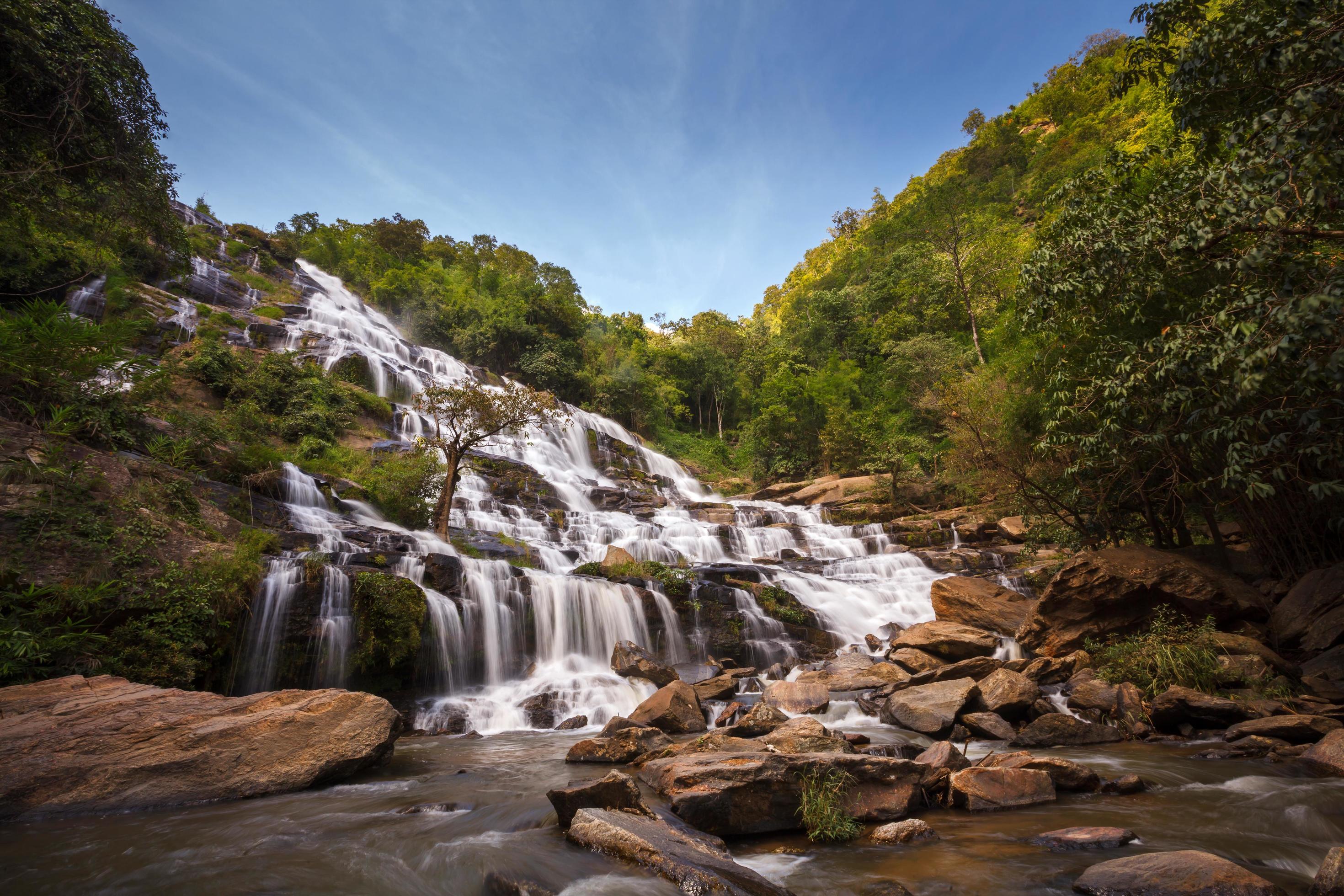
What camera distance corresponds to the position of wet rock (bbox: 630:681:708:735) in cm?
831

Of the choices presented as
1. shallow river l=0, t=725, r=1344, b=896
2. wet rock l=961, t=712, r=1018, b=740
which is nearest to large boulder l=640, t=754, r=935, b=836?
shallow river l=0, t=725, r=1344, b=896

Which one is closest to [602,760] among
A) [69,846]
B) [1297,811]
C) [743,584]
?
[69,846]

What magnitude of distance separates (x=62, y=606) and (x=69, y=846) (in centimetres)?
400

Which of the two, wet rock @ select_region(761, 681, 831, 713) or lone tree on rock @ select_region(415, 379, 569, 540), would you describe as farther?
lone tree on rock @ select_region(415, 379, 569, 540)

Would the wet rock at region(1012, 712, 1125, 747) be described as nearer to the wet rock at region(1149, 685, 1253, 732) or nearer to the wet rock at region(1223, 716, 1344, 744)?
the wet rock at region(1149, 685, 1253, 732)

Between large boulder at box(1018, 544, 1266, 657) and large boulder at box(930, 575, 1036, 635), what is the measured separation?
1.40m

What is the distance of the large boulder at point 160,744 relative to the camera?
16.4 ft

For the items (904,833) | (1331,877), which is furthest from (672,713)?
(1331,877)

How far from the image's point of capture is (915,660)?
11.0 m

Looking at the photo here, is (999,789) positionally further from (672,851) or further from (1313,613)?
(1313,613)

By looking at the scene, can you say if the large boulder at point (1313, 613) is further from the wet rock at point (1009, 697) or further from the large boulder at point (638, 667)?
the large boulder at point (638, 667)

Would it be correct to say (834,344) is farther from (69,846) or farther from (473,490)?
(69,846)

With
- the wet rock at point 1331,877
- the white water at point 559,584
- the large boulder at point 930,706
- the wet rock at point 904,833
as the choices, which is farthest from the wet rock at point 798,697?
the wet rock at point 1331,877

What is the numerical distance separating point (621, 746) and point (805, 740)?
2368mm
